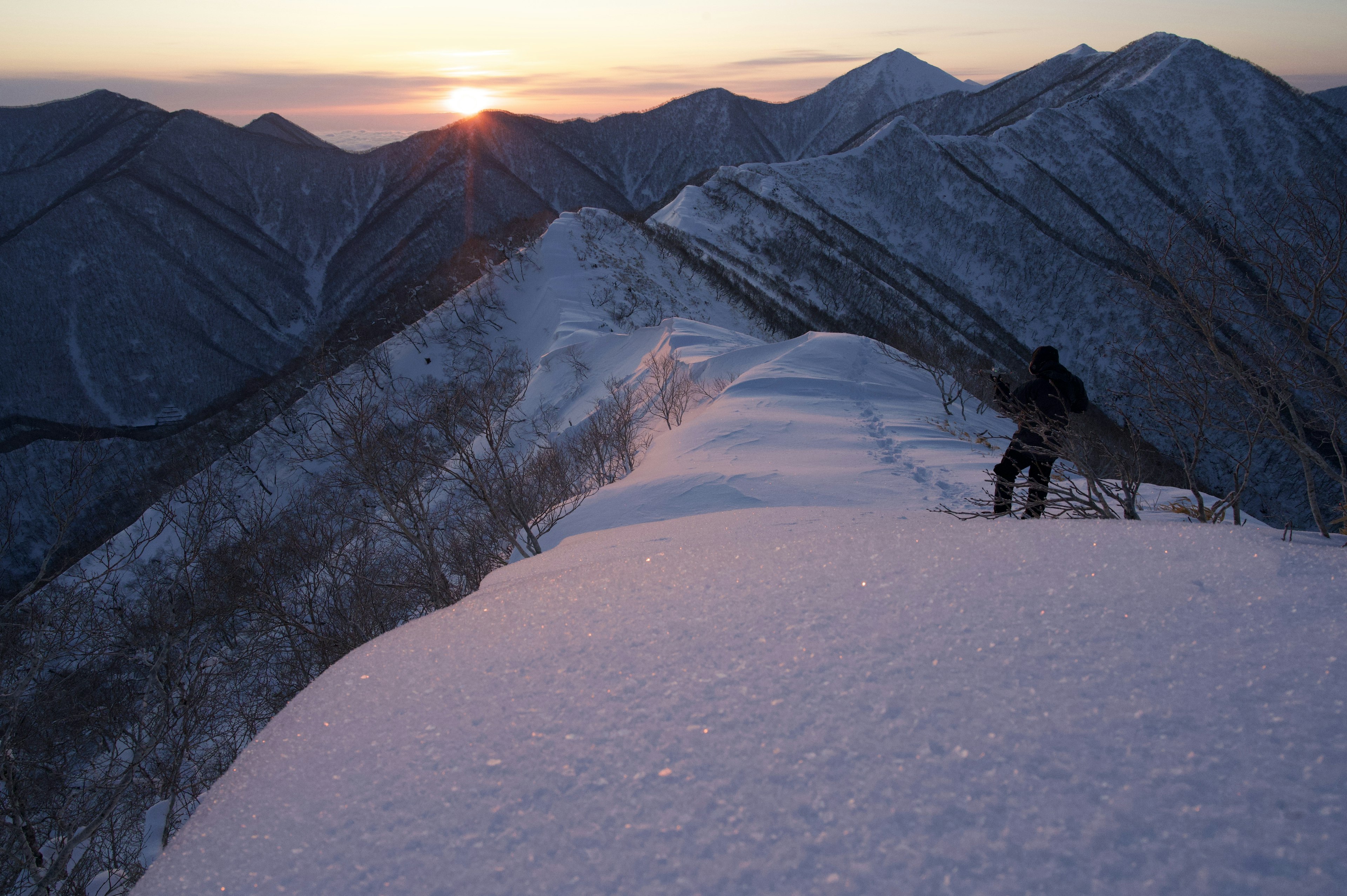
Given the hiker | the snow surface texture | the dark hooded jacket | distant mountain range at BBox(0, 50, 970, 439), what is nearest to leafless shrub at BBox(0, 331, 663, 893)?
the snow surface texture

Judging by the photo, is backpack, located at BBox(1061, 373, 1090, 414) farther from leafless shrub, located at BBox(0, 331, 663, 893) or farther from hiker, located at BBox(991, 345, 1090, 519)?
leafless shrub, located at BBox(0, 331, 663, 893)

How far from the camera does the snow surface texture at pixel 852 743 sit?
1.68m

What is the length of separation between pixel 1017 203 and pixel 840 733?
68.6 m

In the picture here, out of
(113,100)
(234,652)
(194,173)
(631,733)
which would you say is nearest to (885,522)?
(631,733)

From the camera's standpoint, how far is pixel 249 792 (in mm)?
2596

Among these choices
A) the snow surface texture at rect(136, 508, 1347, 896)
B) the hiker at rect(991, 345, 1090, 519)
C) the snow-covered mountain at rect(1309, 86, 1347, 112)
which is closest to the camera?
the snow surface texture at rect(136, 508, 1347, 896)

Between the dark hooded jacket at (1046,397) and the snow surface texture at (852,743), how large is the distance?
2.79 m

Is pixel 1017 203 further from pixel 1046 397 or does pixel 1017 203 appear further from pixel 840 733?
pixel 840 733

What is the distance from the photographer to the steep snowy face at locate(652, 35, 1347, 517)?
143ft

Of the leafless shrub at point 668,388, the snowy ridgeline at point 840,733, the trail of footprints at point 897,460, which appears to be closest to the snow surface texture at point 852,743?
the snowy ridgeline at point 840,733

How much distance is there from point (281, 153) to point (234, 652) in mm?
128854

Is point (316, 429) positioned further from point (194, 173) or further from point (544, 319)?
point (194, 173)

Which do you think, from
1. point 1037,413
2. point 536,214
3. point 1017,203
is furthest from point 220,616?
point 536,214

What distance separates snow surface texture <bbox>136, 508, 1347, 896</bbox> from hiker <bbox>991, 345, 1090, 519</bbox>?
249 cm
